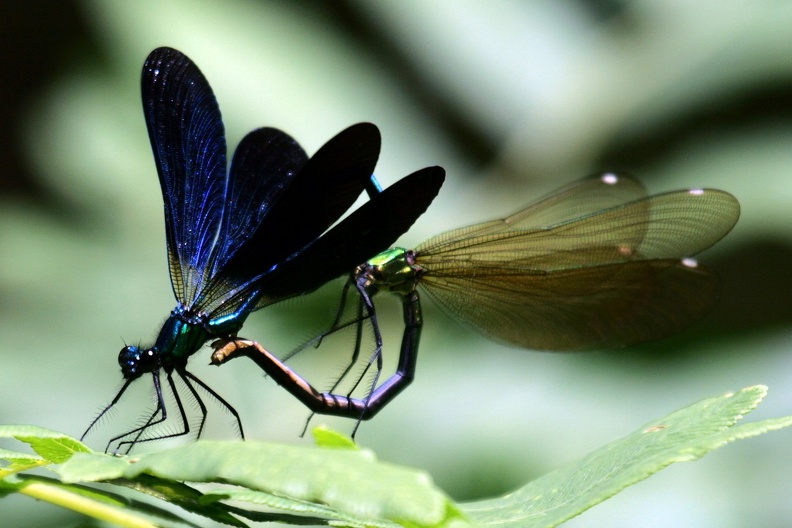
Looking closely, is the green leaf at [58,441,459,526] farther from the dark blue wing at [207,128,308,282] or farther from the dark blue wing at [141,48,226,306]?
the dark blue wing at [207,128,308,282]

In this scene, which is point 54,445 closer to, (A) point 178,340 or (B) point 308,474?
(B) point 308,474

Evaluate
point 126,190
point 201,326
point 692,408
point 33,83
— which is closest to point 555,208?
point 201,326

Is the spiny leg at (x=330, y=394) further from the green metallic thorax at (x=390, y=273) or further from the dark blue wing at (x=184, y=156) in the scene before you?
the dark blue wing at (x=184, y=156)

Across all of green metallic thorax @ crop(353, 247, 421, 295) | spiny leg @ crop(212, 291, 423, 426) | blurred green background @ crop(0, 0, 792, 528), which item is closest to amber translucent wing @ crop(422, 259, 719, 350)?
green metallic thorax @ crop(353, 247, 421, 295)

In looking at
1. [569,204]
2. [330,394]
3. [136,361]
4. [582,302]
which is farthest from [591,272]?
[136,361]

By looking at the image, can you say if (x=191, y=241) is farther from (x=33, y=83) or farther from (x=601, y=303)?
(x=33, y=83)
